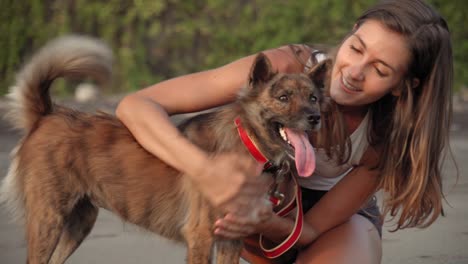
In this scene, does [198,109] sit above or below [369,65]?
below

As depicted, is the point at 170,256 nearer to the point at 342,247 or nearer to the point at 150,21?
the point at 342,247

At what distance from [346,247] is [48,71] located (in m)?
1.54

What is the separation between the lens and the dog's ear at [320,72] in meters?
3.67

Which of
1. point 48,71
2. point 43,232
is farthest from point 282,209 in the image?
point 48,71

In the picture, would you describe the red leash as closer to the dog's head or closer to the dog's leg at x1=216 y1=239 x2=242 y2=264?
the dog's head

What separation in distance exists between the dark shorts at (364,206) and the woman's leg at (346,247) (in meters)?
0.12

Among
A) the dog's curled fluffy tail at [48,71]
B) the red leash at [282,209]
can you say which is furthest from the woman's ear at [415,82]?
the dog's curled fluffy tail at [48,71]

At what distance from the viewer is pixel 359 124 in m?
3.84

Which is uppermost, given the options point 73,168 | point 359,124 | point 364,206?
point 359,124

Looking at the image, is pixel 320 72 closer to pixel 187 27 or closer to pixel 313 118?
pixel 313 118

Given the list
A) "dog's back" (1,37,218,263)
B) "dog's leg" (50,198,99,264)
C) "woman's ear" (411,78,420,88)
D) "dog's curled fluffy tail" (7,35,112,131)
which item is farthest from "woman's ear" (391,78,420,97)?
"dog's leg" (50,198,99,264)

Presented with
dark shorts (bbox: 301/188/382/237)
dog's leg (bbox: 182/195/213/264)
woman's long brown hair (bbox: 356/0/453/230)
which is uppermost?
woman's long brown hair (bbox: 356/0/453/230)

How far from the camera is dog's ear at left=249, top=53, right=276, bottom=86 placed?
3537 millimetres

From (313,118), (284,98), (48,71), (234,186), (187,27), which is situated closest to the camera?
(234,186)
